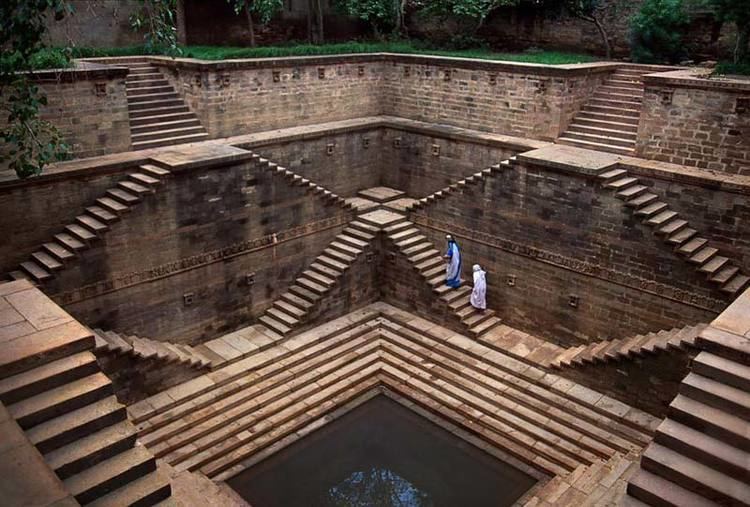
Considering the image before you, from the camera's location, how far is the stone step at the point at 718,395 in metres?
6.96

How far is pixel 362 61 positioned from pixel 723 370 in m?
13.9

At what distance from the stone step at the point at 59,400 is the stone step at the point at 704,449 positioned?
6.47 m

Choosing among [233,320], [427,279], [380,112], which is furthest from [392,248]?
[380,112]

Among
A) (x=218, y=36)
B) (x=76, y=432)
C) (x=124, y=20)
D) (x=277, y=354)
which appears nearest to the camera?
(x=76, y=432)

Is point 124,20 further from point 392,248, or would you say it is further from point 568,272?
point 568,272

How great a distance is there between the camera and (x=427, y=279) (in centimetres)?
1511

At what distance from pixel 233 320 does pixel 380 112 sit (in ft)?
27.4

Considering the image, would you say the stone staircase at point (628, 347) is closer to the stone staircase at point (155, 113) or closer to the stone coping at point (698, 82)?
the stone coping at point (698, 82)

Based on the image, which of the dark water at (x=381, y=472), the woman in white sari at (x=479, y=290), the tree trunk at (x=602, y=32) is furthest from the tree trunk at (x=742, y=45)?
the dark water at (x=381, y=472)

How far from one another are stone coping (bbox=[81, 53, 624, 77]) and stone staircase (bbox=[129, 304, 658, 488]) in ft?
22.2

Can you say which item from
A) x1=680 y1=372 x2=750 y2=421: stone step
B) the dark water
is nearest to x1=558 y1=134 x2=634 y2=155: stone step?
the dark water

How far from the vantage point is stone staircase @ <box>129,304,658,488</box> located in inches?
440

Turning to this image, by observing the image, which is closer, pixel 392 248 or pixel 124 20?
pixel 392 248

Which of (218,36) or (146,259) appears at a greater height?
(218,36)
